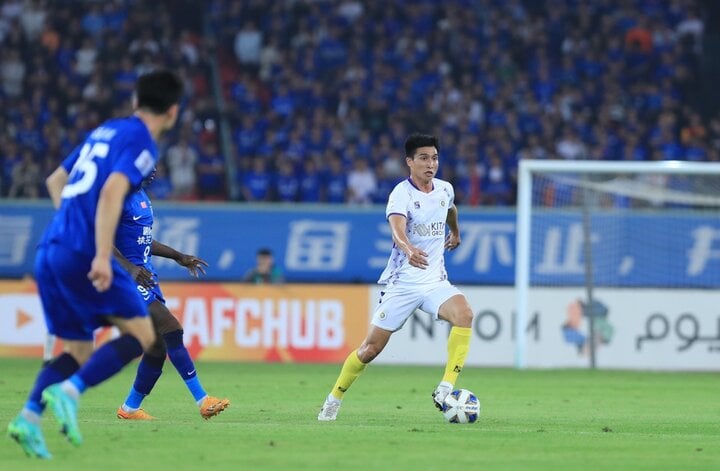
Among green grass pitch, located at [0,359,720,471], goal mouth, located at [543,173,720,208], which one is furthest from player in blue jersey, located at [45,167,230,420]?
goal mouth, located at [543,173,720,208]

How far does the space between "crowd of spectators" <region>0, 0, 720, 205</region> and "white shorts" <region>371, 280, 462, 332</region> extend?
45.7 ft

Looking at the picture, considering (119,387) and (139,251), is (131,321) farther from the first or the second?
(119,387)

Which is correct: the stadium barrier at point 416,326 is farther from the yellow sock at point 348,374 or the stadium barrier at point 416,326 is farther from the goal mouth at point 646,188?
the yellow sock at point 348,374

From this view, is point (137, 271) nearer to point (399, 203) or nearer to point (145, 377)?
point (145, 377)

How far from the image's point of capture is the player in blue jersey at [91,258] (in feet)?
25.7

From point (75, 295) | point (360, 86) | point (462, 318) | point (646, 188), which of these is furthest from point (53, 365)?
point (360, 86)

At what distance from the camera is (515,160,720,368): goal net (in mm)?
21047

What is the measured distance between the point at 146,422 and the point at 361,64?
61.5ft

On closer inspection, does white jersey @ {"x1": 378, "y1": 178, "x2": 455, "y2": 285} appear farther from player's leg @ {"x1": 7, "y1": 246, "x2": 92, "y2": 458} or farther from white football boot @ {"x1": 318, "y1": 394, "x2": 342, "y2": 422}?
player's leg @ {"x1": 7, "y1": 246, "x2": 92, "y2": 458}

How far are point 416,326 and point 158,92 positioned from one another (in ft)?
44.4

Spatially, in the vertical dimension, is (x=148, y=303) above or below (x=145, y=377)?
above

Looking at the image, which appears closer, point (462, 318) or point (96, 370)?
point (96, 370)

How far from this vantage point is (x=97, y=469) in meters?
7.52

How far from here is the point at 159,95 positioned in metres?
8.12
